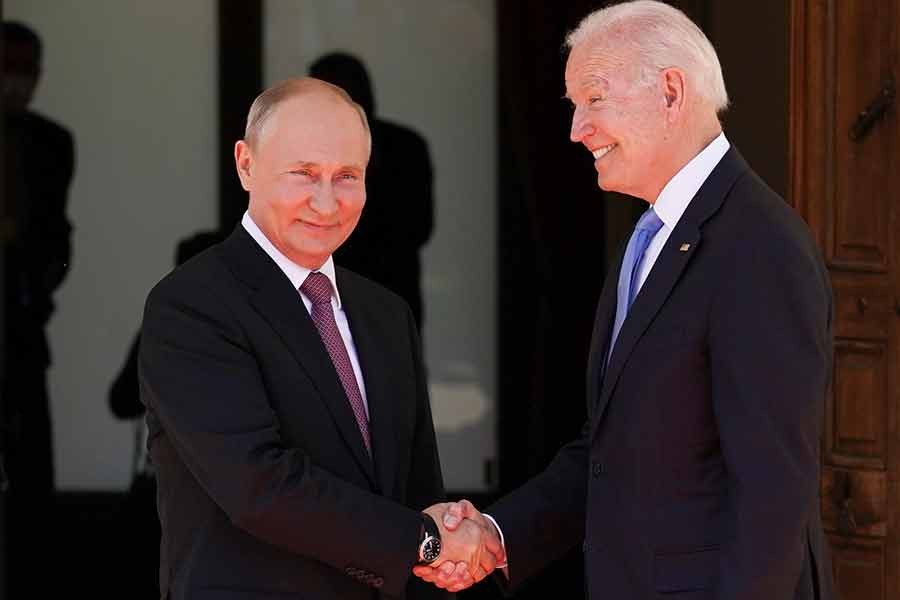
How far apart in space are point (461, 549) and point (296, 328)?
60 cm

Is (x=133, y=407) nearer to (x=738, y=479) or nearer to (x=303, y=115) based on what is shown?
(x=303, y=115)

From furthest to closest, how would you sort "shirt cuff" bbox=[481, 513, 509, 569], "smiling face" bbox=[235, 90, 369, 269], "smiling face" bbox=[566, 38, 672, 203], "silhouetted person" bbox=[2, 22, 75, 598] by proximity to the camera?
1. "silhouetted person" bbox=[2, 22, 75, 598]
2. "shirt cuff" bbox=[481, 513, 509, 569]
3. "smiling face" bbox=[235, 90, 369, 269]
4. "smiling face" bbox=[566, 38, 672, 203]

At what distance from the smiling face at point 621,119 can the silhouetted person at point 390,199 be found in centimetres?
320

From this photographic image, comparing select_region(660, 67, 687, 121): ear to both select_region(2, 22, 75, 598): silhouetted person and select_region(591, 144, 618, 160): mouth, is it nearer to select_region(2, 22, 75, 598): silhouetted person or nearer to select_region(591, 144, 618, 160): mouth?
select_region(591, 144, 618, 160): mouth

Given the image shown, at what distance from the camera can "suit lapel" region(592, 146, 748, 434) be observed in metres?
3.16

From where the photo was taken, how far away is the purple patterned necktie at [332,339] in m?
3.49

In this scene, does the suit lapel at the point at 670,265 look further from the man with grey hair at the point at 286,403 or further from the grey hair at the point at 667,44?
the man with grey hair at the point at 286,403

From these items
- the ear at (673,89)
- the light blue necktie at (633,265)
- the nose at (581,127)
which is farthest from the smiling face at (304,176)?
the ear at (673,89)

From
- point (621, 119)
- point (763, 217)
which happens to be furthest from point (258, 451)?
point (763, 217)

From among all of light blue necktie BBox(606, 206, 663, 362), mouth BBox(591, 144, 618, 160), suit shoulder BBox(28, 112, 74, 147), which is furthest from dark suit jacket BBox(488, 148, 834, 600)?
suit shoulder BBox(28, 112, 74, 147)

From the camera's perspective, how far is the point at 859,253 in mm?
4332

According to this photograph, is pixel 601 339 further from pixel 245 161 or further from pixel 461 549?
pixel 245 161

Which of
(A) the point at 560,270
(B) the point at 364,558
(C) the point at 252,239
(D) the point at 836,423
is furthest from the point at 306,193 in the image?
(A) the point at 560,270

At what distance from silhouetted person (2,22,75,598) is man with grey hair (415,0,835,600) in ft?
11.4
